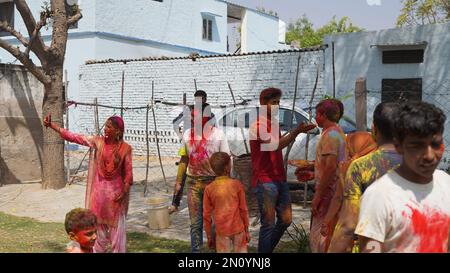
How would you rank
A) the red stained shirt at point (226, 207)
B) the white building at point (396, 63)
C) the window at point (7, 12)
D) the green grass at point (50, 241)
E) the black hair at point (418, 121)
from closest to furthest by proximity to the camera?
the black hair at point (418, 121), the red stained shirt at point (226, 207), the green grass at point (50, 241), the white building at point (396, 63), the window at point (7, 12)

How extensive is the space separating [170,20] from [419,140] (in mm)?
20673

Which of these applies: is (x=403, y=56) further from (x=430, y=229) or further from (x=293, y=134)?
(x=430, y=229)

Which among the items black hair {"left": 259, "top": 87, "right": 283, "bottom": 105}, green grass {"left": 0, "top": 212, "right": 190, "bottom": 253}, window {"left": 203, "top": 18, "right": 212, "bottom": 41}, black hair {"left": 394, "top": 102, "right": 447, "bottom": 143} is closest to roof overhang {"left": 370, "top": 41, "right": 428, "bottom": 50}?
green grass {"left": 0, "top": 212, "right": 190, "bottom": 253}

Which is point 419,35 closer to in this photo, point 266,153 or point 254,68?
point 254,68

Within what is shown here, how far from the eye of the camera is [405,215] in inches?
89.2

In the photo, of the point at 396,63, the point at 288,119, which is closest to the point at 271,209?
the point at 288,119

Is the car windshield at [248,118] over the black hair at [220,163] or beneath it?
over

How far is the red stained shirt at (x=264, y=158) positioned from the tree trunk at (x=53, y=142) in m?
6.64

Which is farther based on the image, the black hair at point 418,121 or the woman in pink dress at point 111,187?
the woman in pink dress at point 111,187

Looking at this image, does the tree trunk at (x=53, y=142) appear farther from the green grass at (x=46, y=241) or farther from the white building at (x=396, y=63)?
the white building at (x=396, y=63)

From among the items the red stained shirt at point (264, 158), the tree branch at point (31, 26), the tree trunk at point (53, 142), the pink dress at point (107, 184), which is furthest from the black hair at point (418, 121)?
the tree trunk at point (53, 142)

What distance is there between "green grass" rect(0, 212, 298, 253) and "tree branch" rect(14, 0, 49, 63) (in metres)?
3.83

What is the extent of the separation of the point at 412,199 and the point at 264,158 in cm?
265

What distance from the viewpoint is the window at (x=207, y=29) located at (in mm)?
24016
